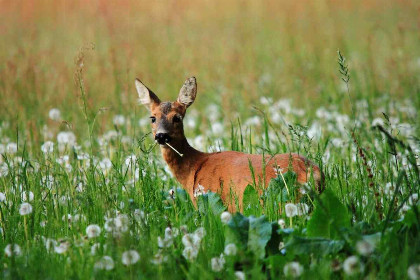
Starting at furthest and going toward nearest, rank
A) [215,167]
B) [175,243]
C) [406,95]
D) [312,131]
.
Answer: [406,95] < [312,131] < [215,167] < [175,243]

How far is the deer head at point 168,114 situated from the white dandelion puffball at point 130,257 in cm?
199

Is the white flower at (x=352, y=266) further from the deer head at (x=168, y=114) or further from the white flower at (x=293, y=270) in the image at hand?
the deer head at (x=168, y=114)

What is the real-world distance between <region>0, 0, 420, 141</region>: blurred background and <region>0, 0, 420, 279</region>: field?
0.13ft

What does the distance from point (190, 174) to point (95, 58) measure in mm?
4977

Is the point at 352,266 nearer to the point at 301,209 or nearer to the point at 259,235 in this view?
the point at 259,235

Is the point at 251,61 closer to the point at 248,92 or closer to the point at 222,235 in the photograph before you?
the point at 248,92

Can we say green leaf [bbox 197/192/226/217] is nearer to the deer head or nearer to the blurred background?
the deer head

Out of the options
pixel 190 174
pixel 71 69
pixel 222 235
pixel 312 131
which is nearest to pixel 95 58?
pixel 71 69

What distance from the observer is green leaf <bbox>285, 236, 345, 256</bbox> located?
3.02 metres

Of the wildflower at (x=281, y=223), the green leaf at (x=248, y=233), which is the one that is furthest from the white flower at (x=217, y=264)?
the wildflower at (x=281, y=223)

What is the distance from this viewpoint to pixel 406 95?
26.6 ft

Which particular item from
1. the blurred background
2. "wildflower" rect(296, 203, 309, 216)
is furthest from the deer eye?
"wildflower" rect(296, 203, 309, 216)

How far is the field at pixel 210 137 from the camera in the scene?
10.1ft

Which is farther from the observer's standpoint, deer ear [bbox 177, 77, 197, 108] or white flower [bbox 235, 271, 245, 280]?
deer ear [bbox 177, 77, 197, 108]
